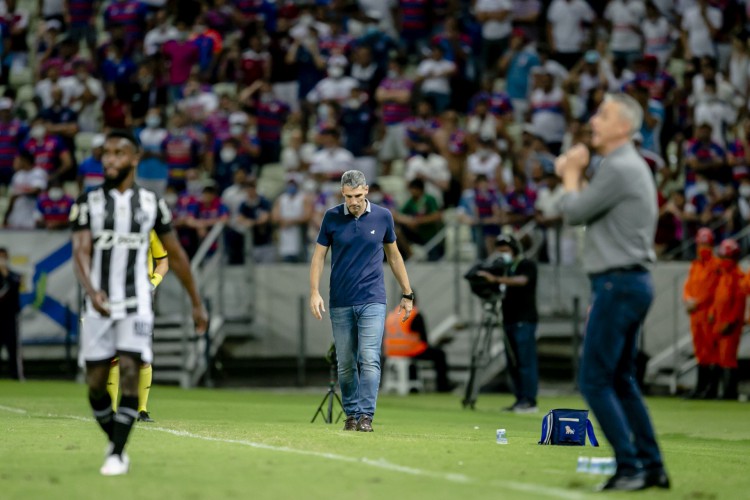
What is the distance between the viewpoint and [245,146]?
87.5ft

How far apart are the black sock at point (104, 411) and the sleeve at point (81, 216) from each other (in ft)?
3.33

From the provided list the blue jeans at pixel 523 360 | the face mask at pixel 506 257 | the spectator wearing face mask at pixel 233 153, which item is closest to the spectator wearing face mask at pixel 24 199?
the spectator wearing face mask at pixel 233 153

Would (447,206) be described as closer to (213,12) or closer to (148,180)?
(148,180)

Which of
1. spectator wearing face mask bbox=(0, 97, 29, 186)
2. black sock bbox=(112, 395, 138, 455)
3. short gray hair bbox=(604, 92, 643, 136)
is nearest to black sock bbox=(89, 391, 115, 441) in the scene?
black sock bbox=(112, 395, 138, 455)

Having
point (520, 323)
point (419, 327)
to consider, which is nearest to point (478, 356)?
point (520, 323)

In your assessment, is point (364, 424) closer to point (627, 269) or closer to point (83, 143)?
point (627, 269)

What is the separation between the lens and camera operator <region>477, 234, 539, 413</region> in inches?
733

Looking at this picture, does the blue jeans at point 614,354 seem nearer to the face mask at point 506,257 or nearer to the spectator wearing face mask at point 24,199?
the face mask at point 506,257

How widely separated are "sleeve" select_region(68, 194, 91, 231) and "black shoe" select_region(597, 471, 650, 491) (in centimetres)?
345

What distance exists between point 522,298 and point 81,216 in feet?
35.6

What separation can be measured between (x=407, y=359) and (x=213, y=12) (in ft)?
33.5

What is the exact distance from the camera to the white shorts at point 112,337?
8727mm

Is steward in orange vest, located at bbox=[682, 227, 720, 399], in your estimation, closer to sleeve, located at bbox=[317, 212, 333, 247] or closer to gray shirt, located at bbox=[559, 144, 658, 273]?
sleeve, located at bbox=[317, 212, 333, 247]

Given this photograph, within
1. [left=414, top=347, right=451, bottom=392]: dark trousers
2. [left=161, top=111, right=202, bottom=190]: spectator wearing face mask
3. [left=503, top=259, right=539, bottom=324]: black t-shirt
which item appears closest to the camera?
[left=503, top=259, right=539, bottom=324]: black t-shirt
